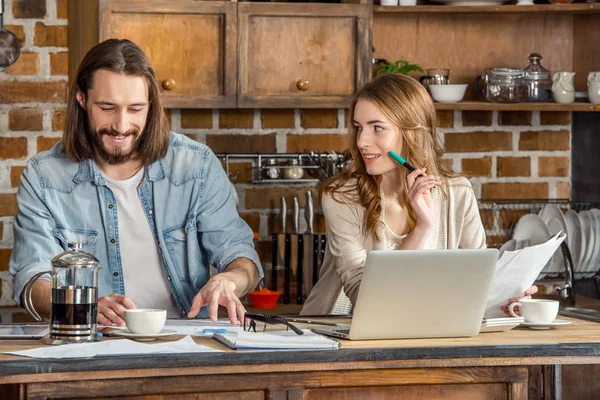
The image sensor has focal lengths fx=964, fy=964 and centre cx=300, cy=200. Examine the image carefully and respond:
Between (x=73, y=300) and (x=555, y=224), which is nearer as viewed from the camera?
(x=73, y=300)

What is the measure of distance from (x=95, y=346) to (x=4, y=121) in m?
1.88

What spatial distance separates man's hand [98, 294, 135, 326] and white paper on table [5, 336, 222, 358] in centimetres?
19

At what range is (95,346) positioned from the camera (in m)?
1.85

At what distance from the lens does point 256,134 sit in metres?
3.68

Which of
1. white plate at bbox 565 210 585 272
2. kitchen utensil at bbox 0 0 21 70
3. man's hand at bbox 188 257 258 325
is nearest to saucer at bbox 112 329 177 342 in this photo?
man's hand at bbox 188 257 258 325

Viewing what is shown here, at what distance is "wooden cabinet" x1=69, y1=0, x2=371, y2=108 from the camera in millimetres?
3309

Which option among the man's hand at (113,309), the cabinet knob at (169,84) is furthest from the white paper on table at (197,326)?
the cabinet knob at (169,84)

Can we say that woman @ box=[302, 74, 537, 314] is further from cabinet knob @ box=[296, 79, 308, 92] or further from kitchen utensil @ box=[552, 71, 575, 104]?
kitchen utensil @ box=[552, 71, 575, 104]

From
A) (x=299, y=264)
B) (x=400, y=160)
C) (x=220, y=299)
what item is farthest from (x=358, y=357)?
(x=299, y=264)

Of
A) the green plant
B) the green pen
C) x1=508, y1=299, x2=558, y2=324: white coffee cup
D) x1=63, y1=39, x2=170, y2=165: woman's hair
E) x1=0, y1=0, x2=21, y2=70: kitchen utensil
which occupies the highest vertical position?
x1=0, y1=0, x2=21, y2=70: kitchen utensil

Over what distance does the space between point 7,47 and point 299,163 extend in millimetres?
1146

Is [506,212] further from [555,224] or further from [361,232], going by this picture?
[361,232]

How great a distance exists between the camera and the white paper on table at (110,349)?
1782mm

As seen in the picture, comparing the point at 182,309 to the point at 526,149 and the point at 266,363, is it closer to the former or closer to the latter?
the point at 266,363
